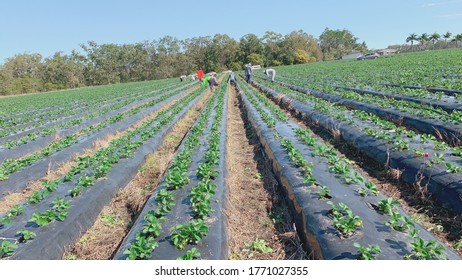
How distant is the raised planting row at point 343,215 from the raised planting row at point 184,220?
4.05 feet

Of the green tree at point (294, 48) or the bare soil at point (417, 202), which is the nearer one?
the bare soil at point (417, 202)

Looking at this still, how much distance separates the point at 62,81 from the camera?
266ft

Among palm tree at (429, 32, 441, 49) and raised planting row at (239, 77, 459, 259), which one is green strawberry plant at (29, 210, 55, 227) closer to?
raised planting row at (239, 77, 459, 259)

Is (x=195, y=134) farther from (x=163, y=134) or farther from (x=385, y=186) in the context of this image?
(x=385, y=186)

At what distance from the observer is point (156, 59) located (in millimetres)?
98250

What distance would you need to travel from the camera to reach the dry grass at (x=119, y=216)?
4.94 meters

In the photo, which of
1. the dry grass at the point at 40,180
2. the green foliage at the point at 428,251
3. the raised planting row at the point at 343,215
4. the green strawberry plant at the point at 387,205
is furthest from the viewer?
the dry grass at the point at 40,180

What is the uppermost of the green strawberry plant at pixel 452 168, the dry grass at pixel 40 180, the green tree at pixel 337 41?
the green tree at pixel 337 41

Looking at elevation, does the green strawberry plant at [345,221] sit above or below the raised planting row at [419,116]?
below

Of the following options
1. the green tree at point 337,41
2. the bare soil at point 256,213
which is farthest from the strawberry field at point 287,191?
the green tree at point 337,41

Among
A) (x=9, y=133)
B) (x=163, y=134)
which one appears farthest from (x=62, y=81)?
(x=163, y=134)

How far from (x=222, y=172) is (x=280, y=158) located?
1388 mm

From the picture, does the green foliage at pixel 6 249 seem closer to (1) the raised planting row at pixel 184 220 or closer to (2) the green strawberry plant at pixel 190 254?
(1) the raised planting row at pixel 184 220

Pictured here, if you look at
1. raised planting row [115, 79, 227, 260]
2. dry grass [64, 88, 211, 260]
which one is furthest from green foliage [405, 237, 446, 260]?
dry grass [64, 88, 211, 260]
